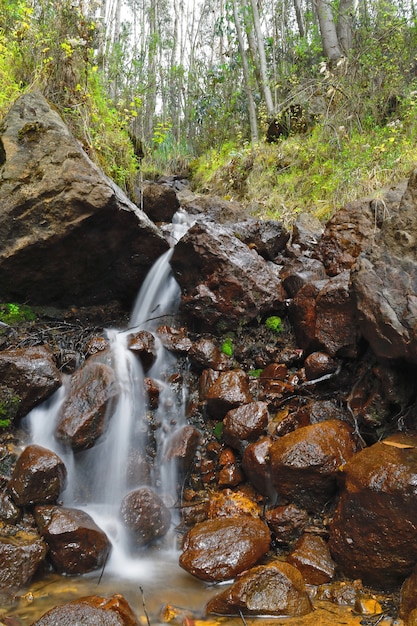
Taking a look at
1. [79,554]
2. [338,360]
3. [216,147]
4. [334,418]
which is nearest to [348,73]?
[216,147]

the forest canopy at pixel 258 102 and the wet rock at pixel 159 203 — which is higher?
the forest canopy at pixel 258 102

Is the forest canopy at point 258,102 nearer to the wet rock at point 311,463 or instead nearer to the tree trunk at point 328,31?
the tree trunk at point 328,31

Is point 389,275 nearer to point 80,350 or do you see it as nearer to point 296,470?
point 296,470

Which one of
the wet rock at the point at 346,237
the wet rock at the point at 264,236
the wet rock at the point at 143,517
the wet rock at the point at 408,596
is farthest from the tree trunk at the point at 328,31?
the wet rock at the point at 408,596

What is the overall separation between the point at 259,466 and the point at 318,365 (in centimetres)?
124

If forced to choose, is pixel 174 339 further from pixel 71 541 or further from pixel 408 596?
pixel 408 596

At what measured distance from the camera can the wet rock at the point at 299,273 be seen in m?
5.37

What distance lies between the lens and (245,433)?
4.09 meters

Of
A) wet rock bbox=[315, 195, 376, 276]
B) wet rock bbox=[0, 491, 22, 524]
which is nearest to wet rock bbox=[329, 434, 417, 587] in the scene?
wet rock bbox=[0, 491, 22, 524]

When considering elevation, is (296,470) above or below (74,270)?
below

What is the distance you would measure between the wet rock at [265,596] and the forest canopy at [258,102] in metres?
5.87

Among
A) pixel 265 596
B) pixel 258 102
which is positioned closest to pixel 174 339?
pixel 265 596

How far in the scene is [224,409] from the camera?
4488 mm

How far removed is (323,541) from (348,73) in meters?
9.58
